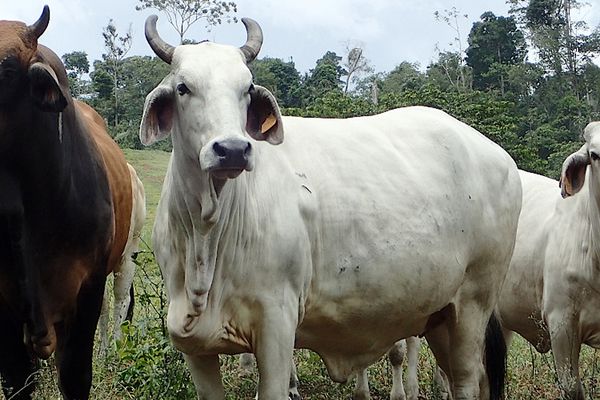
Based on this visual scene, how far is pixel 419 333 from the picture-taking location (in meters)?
4.95

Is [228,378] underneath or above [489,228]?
underneath

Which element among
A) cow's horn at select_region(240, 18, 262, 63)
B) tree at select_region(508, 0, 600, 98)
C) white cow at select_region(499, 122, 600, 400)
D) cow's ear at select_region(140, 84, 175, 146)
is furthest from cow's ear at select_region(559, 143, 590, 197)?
tree at select_region(508, 0, 600, 98)

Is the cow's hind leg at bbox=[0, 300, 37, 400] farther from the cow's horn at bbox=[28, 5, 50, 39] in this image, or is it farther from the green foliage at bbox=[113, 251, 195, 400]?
the cow's horn at bbox=[28, 5, 50, 39]

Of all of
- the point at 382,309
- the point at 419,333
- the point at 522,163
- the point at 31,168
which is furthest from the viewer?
the point at 522,163

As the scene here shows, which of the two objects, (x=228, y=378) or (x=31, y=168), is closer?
(x=31, y=168)

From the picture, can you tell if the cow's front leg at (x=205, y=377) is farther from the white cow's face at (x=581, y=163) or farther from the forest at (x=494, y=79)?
the forest at (x=494, y=79)

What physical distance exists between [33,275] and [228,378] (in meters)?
2.65

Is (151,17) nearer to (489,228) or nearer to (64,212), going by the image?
(64,212)

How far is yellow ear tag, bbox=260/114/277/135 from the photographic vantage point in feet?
12.1

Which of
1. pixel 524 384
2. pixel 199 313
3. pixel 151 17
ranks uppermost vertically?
Answer: pixel 151 17

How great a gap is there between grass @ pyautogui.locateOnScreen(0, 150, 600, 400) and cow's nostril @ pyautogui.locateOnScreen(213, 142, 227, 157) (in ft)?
6.19

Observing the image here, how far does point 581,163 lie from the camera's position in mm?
5465

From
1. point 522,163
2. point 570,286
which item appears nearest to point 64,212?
point 570,286

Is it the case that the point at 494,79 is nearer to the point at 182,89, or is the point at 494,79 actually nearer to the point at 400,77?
the point at 400,77
